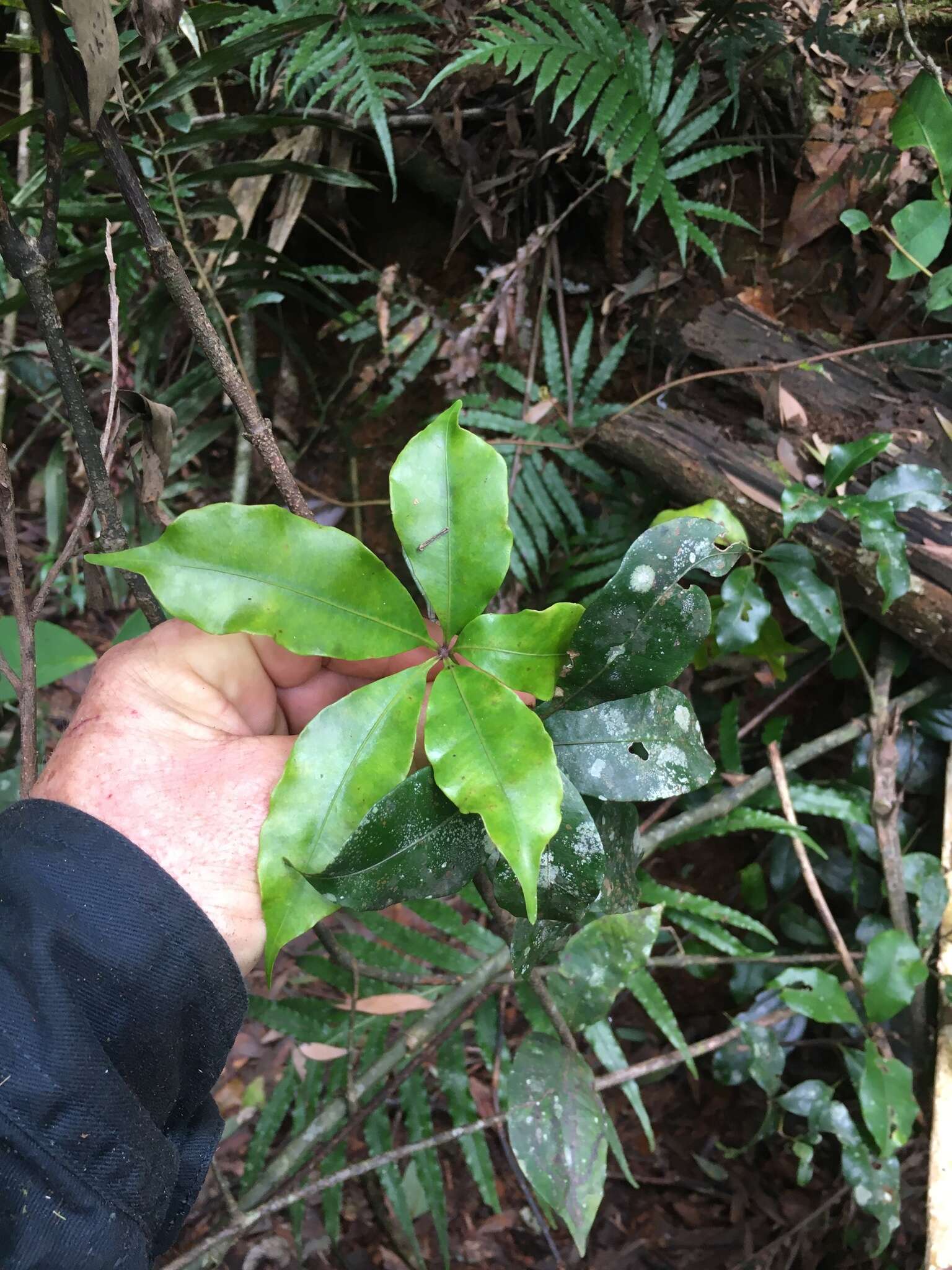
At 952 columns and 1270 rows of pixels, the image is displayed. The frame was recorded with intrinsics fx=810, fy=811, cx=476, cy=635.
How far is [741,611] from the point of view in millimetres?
1646

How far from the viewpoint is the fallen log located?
175cm

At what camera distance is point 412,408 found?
253cm

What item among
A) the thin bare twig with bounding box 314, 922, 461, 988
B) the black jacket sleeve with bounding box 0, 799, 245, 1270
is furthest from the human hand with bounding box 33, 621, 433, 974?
the thin bare twig with bounding box 314, 922, 461, 988

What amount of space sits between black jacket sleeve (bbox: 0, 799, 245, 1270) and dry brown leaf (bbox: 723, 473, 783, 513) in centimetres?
142

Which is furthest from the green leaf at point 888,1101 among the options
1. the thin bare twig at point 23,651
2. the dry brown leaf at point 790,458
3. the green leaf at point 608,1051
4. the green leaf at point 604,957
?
the thin bare twig at point 23,651

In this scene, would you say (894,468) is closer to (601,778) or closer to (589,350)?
(589,350)

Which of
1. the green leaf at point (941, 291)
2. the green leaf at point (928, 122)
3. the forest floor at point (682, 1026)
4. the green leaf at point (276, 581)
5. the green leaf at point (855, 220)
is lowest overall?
the forest floor at point (682, 1026)

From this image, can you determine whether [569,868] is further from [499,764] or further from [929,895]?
[929,895]

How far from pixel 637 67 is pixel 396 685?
1821 millimetres

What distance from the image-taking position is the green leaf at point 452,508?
0.90 m

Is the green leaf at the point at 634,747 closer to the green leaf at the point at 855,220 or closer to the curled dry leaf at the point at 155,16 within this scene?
the curled dry leaf at the point at 155,16

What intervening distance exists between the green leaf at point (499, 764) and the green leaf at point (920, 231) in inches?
56.5

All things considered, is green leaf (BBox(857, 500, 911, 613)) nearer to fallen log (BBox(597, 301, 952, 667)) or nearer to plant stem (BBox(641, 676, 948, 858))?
fallen log (BBox(597, 301, 952, 667))

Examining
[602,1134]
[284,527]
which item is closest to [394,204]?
[284,527]
